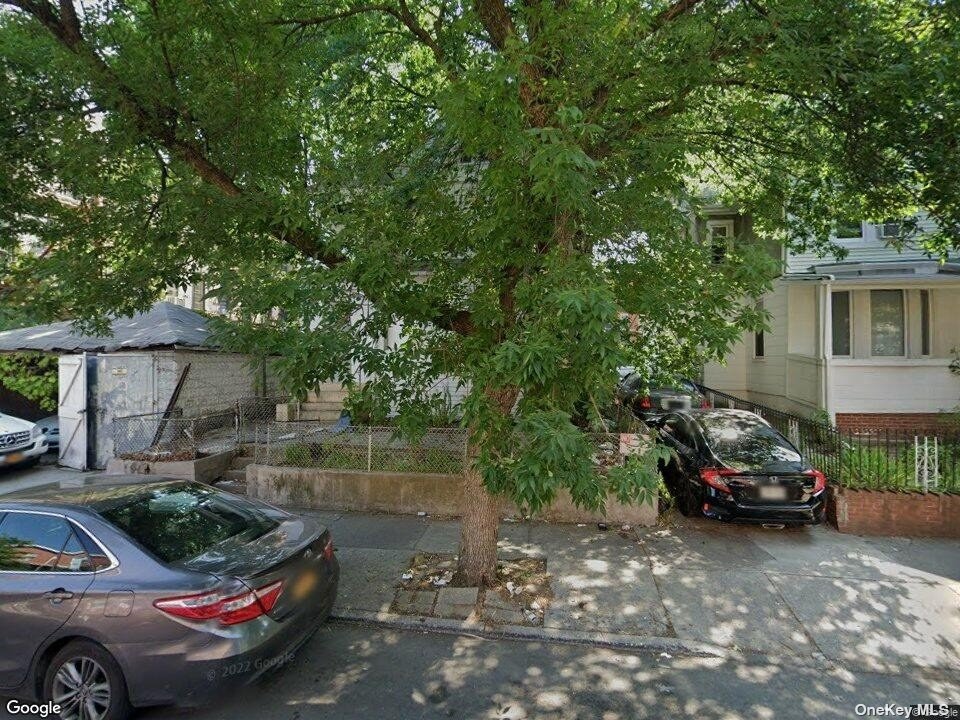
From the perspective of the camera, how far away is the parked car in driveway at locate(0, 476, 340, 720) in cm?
328

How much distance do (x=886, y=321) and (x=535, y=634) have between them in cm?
1151

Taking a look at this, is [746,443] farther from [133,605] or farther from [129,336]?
[129,336]

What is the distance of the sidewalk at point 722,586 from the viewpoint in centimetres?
459

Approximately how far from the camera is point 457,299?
5273 millimetres

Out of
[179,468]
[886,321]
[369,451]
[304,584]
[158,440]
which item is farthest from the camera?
[886,321]

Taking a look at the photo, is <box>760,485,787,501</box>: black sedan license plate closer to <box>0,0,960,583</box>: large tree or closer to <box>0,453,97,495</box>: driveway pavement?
<box>0,0,960,583</box>: large tree

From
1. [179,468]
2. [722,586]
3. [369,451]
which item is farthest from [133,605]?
[179,468]

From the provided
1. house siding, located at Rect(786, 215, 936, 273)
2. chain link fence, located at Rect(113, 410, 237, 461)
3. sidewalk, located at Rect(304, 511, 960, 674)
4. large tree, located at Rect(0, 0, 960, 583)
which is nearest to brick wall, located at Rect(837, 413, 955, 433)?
house siding, located at Rect(786, 215, 936, 273)

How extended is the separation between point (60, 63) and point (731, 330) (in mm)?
6805

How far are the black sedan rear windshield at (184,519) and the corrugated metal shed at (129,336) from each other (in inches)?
235

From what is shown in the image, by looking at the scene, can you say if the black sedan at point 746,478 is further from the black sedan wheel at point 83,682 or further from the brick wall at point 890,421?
the black sedan wheel at point 83,682

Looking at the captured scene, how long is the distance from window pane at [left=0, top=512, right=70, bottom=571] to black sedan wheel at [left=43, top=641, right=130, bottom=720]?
57 cm

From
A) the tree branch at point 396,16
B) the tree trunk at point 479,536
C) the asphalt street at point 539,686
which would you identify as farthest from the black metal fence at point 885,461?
the tree branch at point 396,16

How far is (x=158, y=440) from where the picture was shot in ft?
31.3
